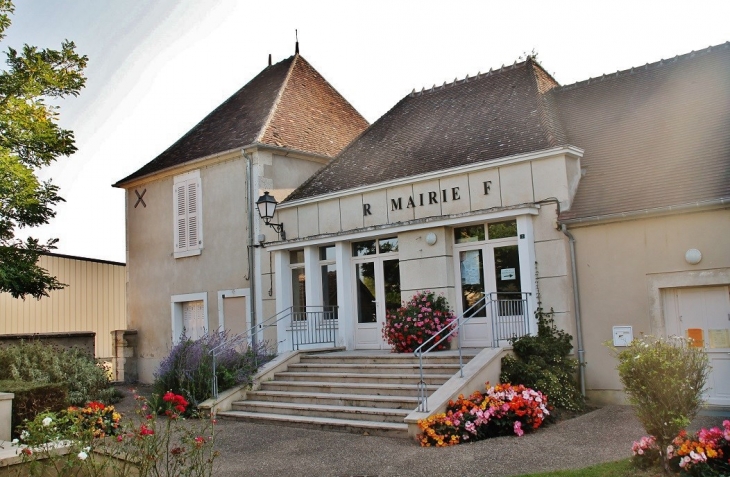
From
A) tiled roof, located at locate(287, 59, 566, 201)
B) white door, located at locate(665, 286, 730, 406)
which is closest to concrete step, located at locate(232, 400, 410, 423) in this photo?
white door, located at locate(665, 286, 730, 406)

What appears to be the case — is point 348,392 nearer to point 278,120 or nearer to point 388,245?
point 388,245

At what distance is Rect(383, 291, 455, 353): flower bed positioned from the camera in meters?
12.1

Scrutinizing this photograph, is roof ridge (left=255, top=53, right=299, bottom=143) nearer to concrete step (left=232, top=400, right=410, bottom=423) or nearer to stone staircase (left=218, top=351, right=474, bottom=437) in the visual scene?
stone staircase (left=218, top=351, right=474, bottom=437)

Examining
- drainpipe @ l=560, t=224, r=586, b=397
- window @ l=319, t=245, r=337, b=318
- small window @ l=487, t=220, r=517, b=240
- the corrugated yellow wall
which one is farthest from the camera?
the corrugated yellow wall

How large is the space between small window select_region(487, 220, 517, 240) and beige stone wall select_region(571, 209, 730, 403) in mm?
1138

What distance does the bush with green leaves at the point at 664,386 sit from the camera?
6543 mm

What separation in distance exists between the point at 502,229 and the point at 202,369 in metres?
5.74

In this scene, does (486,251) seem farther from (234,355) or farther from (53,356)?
(53,356)

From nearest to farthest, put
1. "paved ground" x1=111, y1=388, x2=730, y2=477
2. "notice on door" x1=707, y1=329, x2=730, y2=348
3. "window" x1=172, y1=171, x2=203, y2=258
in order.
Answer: "paved ground" x1=111, y1=388, x2=730, y2=477
"notice on door" x1=707, y1=329, x2=730, y2=348
"window" x1=172, y1=171, x2=203, y2=258

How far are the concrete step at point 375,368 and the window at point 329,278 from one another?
2.22 m

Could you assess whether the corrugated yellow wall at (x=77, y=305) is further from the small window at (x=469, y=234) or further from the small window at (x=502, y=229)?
the small window at (x=502, y=229)

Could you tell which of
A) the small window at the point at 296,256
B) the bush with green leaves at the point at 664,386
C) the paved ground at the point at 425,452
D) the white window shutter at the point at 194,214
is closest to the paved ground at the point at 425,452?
the paved ground at the point at 425,452

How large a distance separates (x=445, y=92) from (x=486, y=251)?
4935 millimetres

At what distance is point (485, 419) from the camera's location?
8891 mm
